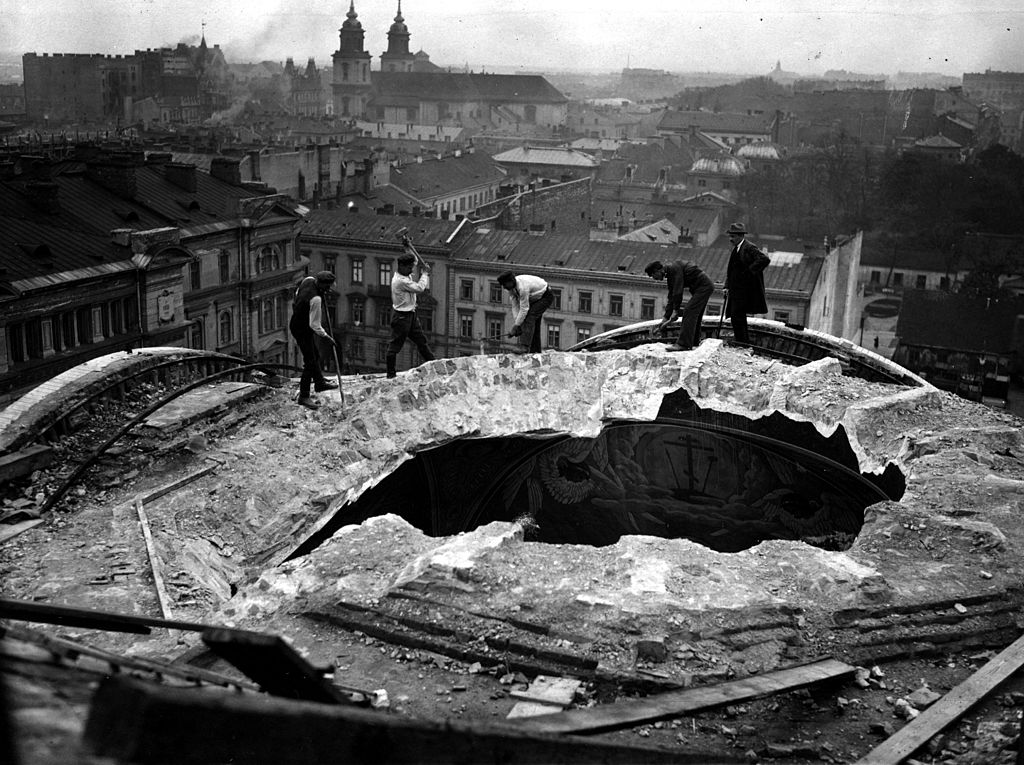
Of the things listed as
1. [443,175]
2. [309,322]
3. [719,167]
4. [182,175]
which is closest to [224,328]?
[182,175]

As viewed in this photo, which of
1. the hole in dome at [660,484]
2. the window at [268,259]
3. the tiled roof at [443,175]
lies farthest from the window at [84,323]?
the tiled roof at [443,175]

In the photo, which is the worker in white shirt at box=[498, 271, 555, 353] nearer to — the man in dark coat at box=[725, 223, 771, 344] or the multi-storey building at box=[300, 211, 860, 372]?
the man in dark coat at box=[725, 223, 771, 344]

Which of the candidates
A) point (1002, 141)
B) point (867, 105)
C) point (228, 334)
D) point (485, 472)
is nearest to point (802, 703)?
point (485, 472)

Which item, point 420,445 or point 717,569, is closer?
point 717,569

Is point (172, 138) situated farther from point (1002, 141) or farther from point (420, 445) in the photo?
point (1002, 141)

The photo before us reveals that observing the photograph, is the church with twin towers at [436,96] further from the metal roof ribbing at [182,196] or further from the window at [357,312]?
the metal roof ribbing at [182,196]

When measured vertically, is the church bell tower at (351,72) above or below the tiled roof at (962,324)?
above

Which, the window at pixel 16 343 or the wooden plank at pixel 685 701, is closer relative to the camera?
the wooden plank at pixel 685 701
